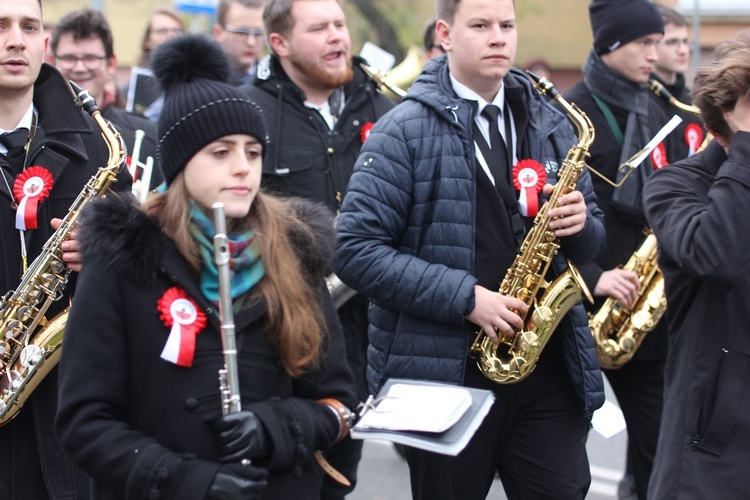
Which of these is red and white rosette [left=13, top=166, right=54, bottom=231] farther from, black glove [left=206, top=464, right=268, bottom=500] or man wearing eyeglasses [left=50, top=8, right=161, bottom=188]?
man wearing eyeglasses [left=50, top=8, right=161, bottom=188]

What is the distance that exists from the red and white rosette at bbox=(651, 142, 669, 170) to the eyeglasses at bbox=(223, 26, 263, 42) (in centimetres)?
296

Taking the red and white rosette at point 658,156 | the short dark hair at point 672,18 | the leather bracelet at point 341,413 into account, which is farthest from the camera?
the short dark hair at point 672,18

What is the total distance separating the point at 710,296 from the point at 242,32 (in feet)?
14.6

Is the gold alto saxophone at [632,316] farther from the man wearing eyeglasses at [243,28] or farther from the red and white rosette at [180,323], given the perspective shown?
the man wearing eyeglasses at [243,28]

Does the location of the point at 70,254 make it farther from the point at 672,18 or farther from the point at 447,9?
the point at 672,18

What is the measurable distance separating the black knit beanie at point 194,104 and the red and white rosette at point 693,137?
3379 mm

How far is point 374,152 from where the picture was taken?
13.1ft

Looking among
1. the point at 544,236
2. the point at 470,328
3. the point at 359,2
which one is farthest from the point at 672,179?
the point at 359,2

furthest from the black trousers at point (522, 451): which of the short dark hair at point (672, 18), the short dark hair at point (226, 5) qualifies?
the short dark hair at point (226, 5)

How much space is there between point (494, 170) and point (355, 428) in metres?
1.49

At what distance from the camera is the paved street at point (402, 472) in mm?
6258

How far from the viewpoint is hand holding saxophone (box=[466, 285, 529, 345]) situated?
3.82 m

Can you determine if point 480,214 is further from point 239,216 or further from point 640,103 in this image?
point 640,103

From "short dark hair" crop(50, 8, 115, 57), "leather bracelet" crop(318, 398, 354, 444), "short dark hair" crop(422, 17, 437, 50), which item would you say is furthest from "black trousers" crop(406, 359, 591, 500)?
"short dark hair" crop(422, 17, 437, 50)
